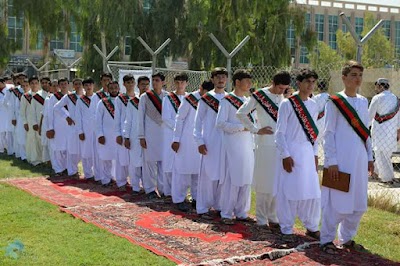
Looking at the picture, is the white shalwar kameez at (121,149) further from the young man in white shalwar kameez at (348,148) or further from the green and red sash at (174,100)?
the young man in white shalwar kameez at (348,148)

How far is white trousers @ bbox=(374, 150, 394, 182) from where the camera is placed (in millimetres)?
10094

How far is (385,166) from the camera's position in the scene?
1015 cm

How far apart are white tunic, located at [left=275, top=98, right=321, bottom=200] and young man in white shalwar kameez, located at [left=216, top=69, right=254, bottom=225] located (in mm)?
861

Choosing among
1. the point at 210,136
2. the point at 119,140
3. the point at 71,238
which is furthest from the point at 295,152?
the point at 119,140

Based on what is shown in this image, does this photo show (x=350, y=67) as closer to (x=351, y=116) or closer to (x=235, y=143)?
(x=351, y=116)

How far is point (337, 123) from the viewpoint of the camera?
539 cm

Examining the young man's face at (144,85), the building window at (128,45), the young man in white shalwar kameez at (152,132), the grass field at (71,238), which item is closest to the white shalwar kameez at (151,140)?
the young man in white shalwar kameez at (152,132)

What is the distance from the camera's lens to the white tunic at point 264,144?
20.6 feet

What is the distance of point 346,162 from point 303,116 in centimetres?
67

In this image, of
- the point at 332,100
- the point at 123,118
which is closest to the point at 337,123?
the point at 332,100

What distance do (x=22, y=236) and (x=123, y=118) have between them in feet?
11.0

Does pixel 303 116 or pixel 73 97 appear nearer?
pixel 303 116

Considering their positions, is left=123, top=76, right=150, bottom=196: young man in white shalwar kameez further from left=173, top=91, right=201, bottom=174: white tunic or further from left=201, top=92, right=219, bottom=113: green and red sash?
left=201, top=92, right=219, bottom=113: green and red sash

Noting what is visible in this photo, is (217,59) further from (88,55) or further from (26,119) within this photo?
(26,119)
